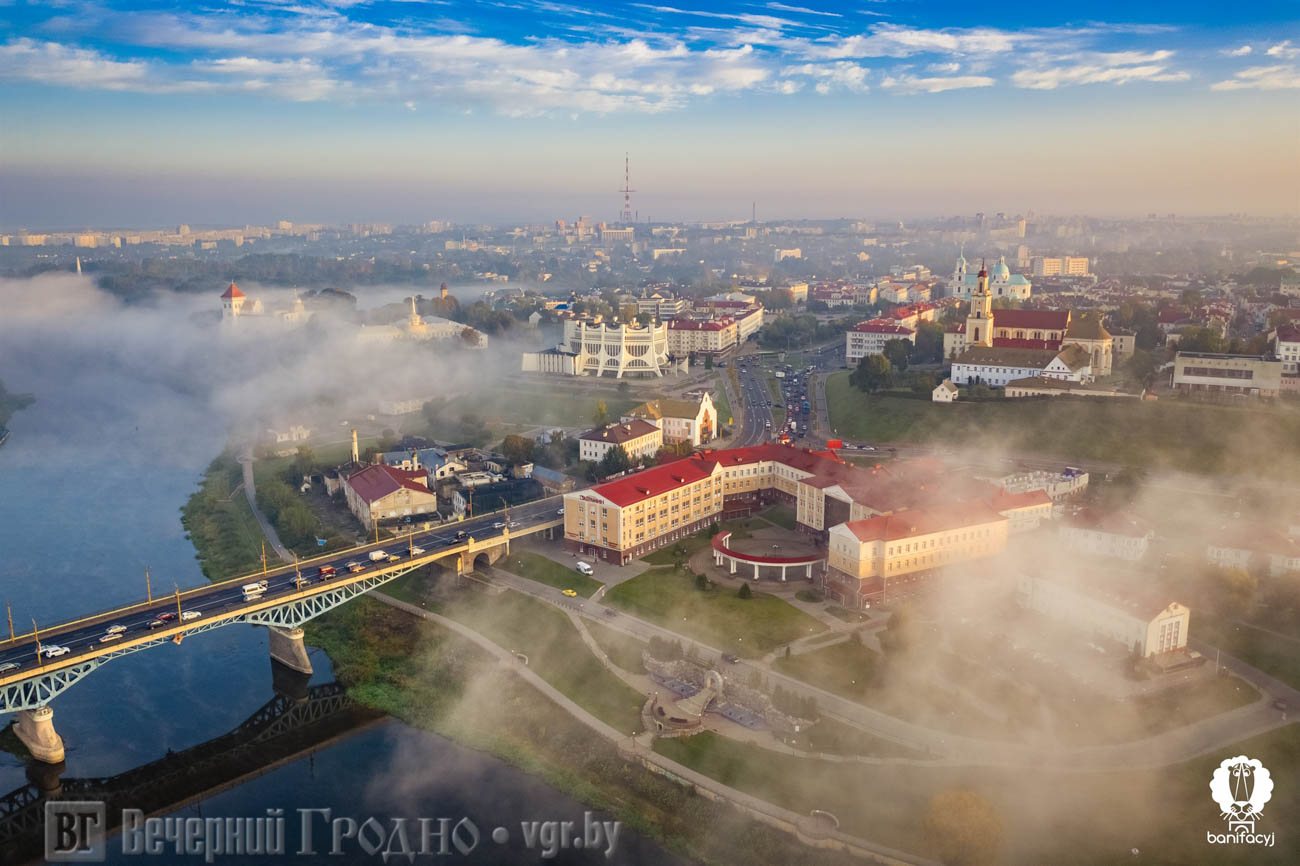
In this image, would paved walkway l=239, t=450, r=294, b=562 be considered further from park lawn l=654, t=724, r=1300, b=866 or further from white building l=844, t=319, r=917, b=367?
white building l=844, t=319, r=917, b=367

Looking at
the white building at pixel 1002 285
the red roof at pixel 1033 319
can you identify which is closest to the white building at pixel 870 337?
the red roof at pixel 1033 319

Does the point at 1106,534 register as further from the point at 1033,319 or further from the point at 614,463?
the point at 1033,319

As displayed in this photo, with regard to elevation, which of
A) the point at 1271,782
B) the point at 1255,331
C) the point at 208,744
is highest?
the point at 1255,331

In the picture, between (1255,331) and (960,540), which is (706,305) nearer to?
(1255,331)

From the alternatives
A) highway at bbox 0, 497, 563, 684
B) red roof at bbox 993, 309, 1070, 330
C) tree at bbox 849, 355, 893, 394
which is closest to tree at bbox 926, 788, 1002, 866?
highway at bbox 0, 497, 563, 684

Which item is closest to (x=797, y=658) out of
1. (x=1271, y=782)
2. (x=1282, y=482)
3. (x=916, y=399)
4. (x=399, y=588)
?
(x=1271, y=782)

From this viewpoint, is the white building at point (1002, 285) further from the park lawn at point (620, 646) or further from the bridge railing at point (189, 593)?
the park lawn at point (620, 646)
